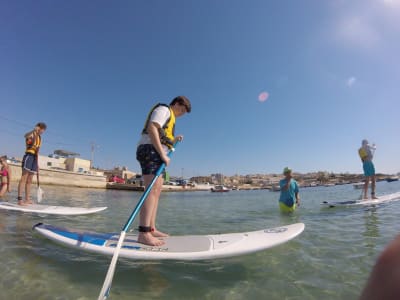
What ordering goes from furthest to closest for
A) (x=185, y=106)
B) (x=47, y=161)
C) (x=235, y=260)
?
(x=47, y=161), (x=185, y=106), (x=235, y=260)

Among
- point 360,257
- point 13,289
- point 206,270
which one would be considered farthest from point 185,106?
point 360,257

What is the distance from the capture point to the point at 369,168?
31.3 feet

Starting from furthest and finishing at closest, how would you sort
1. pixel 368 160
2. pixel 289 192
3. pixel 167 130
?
pixel 368 160 < pixel 289 192 < pixel 167 130

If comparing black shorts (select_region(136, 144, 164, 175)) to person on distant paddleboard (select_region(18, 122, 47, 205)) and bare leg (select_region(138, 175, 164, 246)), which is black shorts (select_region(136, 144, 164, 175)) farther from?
person on distant paddleboard (select_region(18, 122, 47, 205))

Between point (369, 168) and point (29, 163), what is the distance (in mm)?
12657

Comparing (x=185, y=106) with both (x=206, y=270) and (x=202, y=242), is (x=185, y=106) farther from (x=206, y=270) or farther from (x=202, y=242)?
(x=206, y=270)

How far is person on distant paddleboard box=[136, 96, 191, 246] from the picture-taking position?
10.5 feet

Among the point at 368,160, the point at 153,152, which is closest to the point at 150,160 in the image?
the point at 153,152

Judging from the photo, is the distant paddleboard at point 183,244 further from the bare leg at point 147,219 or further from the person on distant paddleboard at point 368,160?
the person on distant paddleboard at point 368,160

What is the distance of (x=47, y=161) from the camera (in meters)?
38.4

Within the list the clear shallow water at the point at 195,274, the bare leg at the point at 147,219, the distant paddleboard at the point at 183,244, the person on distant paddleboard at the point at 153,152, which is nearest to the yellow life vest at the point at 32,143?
the clear shallow water at the point at 195,274

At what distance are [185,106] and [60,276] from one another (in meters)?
2.88

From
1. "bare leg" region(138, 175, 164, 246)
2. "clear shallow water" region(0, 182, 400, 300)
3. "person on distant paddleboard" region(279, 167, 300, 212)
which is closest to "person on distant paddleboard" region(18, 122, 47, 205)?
"clear shallow water" region(0, 182, 400, 300)

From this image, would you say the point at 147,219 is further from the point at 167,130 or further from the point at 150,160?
the point at 167,130
